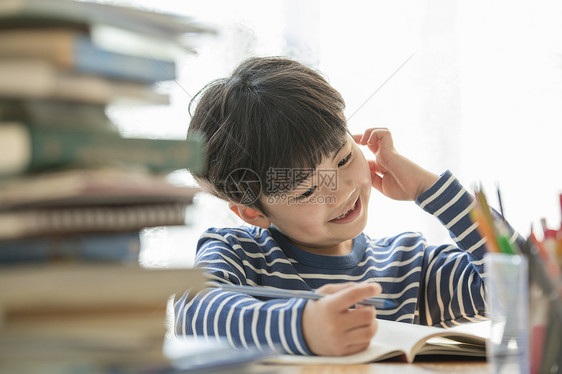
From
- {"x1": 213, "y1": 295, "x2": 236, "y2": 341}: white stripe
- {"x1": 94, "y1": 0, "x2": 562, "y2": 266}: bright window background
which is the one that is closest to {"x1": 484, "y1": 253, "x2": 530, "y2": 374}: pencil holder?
{"x1": 213, "y1": 295, "x2": 236, "y2": 341}: white stripe

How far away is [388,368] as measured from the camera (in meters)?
0.56

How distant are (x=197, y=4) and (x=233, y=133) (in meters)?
0.43

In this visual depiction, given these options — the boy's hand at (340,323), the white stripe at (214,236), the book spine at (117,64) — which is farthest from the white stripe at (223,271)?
the book spine at (117,64)

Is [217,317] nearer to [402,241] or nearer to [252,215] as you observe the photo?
[252,215]

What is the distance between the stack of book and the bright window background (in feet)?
3.23

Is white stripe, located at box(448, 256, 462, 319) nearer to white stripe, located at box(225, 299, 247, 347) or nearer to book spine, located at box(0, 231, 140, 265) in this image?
white stripe, located at box(225, 299, 247, 347)

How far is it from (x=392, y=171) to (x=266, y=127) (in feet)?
0.77

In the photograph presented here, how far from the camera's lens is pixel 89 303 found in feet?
1.28

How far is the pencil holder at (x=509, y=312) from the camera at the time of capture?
44 cm

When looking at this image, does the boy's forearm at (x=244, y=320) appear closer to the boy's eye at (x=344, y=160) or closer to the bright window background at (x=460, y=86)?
the boy's eye at (x=344, y=160)

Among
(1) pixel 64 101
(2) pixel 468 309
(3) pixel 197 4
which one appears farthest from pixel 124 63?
(3) pixel 197 4

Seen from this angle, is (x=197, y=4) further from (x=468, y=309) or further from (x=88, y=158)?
(x=88, y=158)

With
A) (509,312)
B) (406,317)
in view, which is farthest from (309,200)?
(509,312)

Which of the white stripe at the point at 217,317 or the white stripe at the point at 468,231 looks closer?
the white stripe at the point at 217,317
